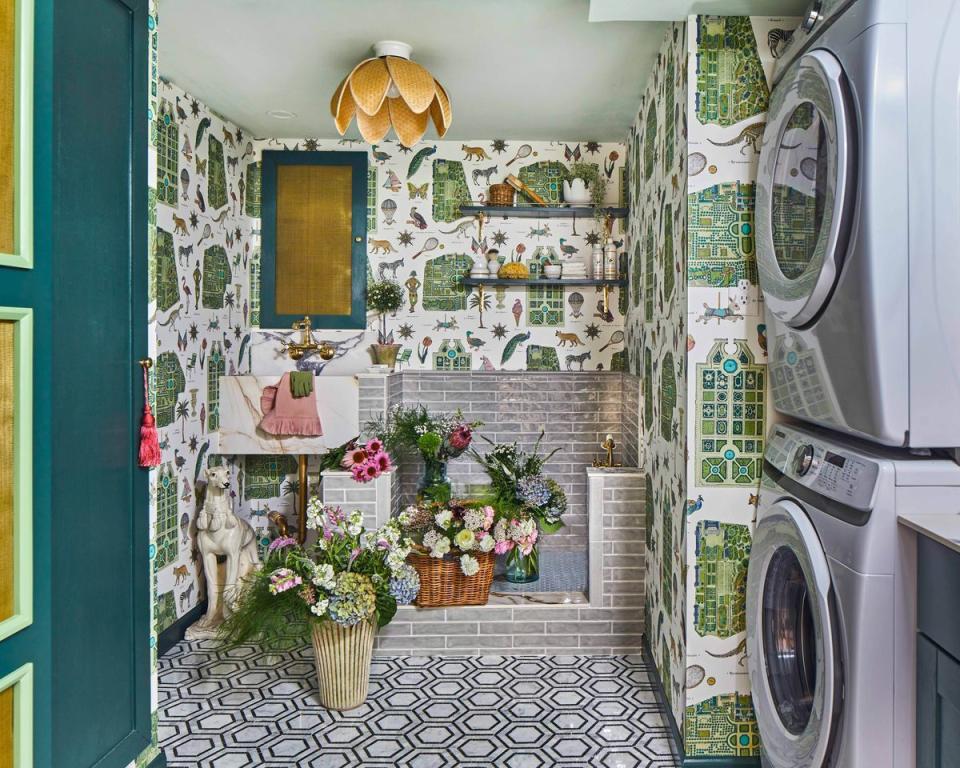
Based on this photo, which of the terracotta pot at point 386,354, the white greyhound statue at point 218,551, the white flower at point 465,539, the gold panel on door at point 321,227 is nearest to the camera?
the white flower at point 465,539

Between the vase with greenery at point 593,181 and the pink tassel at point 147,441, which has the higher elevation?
the vase with greenery at point 593,181

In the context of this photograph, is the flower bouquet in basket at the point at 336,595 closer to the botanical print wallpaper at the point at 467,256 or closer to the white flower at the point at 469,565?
the white flower at the point at 469,565

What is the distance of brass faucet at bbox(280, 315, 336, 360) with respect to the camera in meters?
3.83

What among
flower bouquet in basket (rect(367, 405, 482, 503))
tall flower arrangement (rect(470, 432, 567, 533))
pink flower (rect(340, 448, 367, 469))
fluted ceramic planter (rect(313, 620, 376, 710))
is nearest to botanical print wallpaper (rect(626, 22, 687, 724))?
tall flower arrangement (rect(470, 432, 567, 533))

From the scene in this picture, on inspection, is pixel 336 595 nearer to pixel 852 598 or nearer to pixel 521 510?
pixel 521 510

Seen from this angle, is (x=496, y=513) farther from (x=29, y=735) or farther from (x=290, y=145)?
(x=290, y=145)

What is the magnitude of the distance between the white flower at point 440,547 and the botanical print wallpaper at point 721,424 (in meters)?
1.09

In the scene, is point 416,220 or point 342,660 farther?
point 416,220

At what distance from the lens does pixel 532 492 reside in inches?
123

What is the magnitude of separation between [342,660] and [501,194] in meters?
2.51

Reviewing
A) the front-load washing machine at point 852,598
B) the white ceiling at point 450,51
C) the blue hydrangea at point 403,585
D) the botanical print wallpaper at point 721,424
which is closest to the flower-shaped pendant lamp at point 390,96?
the white ceiling at point 450,51

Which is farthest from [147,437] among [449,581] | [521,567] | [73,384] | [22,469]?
[521,567]

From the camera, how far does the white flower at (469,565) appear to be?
2.96 m

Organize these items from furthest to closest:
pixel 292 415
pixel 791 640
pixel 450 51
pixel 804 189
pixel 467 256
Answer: pixel 467 256 < pixel 292 415 < pixel 450 51 < pixel 791 640 < pixel 804 189
